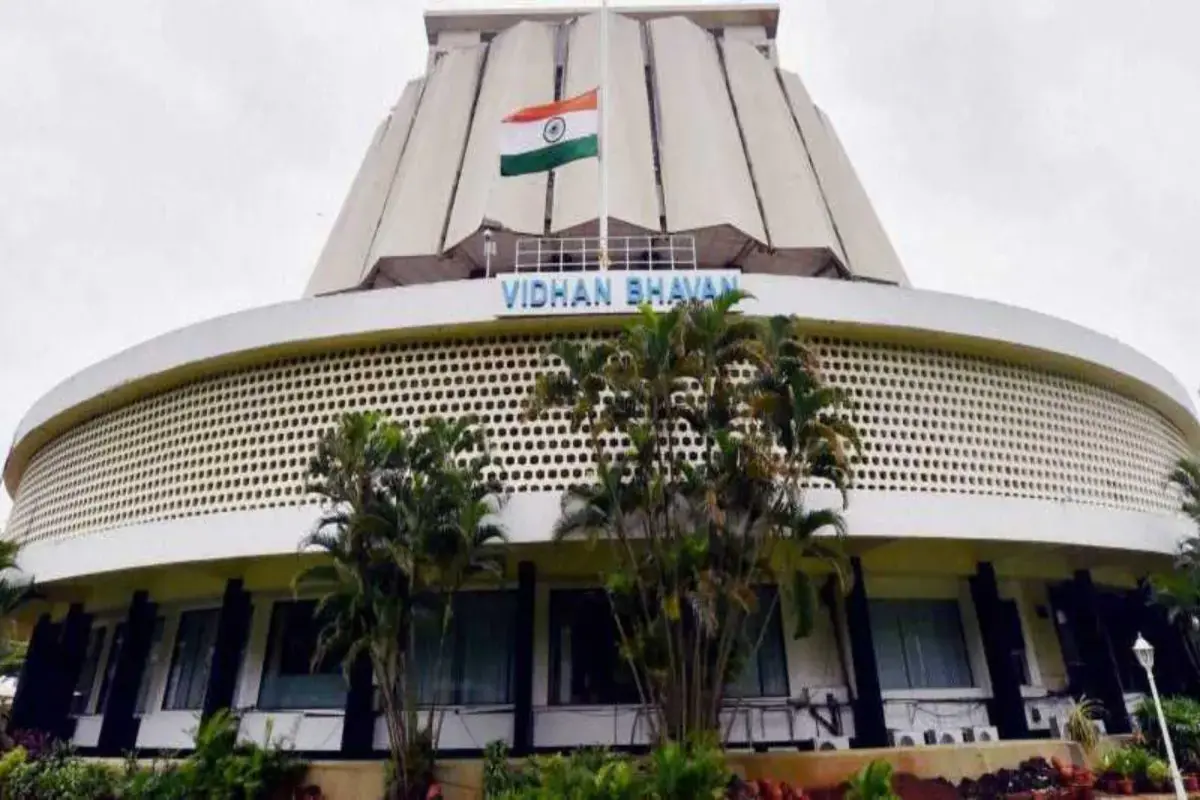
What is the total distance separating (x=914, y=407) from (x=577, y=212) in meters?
12.0

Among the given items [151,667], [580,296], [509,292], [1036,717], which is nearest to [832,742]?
[1036,717]

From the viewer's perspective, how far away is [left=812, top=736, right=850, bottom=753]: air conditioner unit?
648 inches

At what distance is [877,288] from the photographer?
1695cm

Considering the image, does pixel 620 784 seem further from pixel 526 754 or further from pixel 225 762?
pixel 225 762

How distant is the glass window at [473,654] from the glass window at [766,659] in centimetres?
525

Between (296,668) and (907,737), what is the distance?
13888 mm

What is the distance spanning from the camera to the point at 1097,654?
19.2m

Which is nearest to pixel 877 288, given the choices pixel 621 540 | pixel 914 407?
pixel 914 407

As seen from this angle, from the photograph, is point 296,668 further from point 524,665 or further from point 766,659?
point 766,659

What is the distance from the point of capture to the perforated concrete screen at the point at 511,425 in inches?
645

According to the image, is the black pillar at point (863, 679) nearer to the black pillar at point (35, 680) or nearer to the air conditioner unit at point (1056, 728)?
the air conditioner unit at point (1056, 728)

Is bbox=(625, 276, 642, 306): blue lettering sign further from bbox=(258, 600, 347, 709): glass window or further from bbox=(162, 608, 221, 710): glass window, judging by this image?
bbox=(162, 608, 221, 710): glass window

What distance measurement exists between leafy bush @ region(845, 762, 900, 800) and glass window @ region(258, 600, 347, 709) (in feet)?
38.6

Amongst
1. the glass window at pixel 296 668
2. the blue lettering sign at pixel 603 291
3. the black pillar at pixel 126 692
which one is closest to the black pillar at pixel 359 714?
the glass window at pixel 296 668
